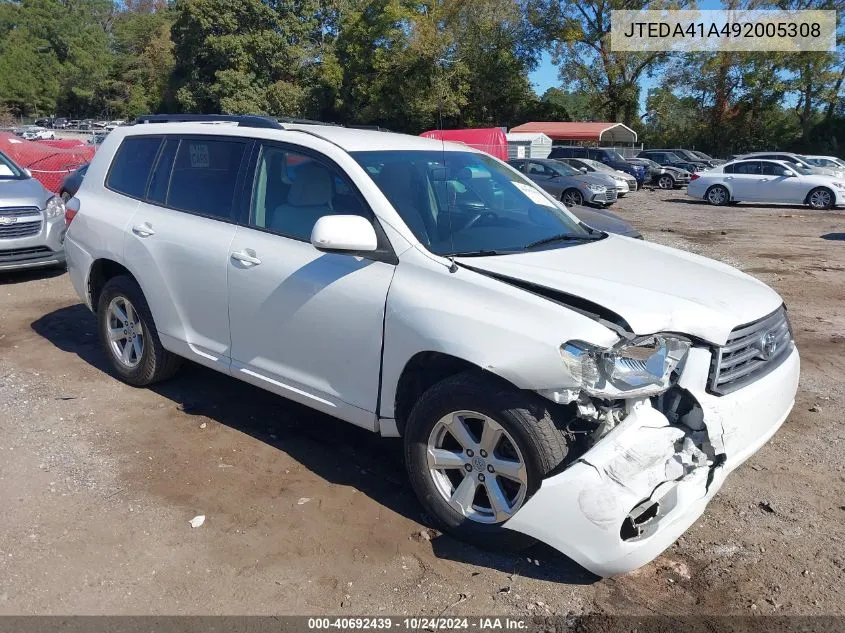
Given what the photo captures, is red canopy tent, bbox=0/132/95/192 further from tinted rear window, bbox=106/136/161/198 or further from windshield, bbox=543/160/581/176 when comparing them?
windshield, bbox=543/160/581/176

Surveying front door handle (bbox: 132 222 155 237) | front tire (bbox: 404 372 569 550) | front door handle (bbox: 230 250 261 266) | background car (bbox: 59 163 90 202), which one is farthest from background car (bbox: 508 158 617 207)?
front tire (bbox: 404 372 569 550)

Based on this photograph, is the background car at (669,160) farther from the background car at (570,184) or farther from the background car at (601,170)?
the background car at (570,184)

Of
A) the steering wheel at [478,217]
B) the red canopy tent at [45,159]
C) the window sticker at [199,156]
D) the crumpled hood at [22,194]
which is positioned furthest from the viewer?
the red canopy tent at [45,159]

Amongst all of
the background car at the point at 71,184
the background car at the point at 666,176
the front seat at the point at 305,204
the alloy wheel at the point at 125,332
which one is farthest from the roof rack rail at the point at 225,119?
the background car at the point at 666,176

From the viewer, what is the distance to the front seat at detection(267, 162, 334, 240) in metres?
4.06

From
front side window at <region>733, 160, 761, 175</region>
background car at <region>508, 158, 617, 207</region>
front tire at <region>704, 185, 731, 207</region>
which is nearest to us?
background car at <region>508, 158, 617, 207</region>

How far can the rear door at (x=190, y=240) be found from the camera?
175 inches

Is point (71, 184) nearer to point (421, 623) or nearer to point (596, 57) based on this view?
point (421, 623)

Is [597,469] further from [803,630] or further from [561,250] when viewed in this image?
[561,250]

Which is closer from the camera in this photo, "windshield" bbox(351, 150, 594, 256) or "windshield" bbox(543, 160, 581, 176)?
"windshield" bbox(351, 150, 594, 256)

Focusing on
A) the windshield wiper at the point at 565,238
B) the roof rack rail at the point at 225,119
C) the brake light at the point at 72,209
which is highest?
the roof rack rail at the point at 225,119

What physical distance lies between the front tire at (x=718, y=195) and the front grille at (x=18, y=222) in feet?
66.6

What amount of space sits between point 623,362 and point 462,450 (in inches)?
34.1

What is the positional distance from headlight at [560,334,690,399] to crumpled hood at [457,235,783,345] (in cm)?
8
